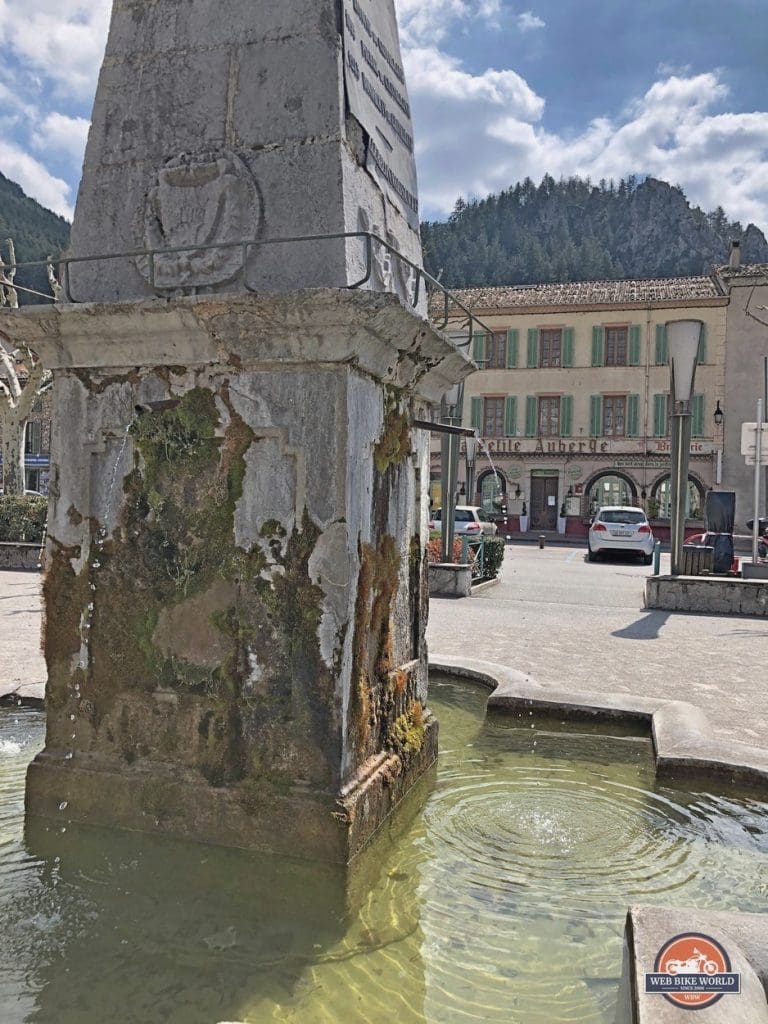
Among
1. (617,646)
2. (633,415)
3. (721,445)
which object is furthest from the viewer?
(633,415)

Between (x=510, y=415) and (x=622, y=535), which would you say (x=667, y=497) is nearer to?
(x=510, y=415)

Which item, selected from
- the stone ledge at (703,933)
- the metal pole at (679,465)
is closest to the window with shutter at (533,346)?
the metal pole at (679,465)

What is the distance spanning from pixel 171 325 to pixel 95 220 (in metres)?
0.75

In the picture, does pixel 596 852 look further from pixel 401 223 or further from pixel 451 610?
pixel 451 610

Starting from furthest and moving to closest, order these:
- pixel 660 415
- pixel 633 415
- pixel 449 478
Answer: pixel 633 415 → pixel 660 415 → pixel 449 478

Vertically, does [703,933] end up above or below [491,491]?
below

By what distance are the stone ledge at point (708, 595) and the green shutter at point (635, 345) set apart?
84.8ft

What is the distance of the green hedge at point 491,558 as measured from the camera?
50.2 feet

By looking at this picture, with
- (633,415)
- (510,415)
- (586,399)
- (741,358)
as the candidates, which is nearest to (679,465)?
(633,415)

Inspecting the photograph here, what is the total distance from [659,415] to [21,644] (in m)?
32.5

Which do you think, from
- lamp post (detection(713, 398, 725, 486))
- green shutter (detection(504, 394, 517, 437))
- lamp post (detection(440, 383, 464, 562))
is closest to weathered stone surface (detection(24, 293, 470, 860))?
lamp post (detection(440, 383, 464, 562))

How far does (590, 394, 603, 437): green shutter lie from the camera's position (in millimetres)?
36906

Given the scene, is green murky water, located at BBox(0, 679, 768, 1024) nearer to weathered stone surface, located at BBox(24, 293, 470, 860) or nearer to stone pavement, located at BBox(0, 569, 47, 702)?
weathered stone surface, located at BBox(24, 293, 470, 860)

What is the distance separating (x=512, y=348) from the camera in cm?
3806
